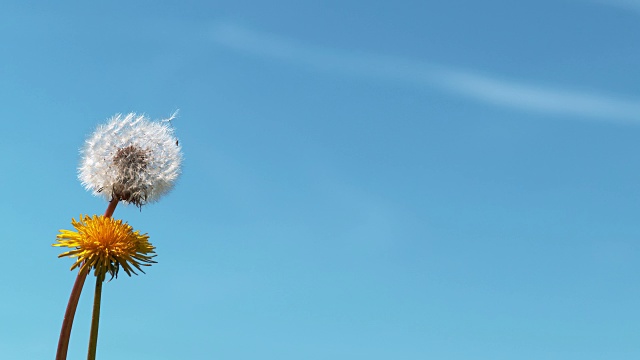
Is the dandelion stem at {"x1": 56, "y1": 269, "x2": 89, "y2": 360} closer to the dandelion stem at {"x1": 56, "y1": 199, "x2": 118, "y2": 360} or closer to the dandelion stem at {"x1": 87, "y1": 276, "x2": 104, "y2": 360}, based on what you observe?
the dandelion stem at {"x1": 56, "y1": 199, "x2": 118, "y2": 360}

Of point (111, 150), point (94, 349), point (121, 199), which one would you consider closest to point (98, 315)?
point (94, 349)

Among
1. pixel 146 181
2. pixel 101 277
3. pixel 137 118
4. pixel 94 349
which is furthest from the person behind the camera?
pixel 137 118

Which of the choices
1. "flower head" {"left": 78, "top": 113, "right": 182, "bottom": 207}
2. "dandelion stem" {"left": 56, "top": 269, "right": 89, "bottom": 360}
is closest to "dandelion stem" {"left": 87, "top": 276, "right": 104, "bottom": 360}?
"dandelion stem" {"left": 56, "top": 269, "right": 89, "bottom": 360}

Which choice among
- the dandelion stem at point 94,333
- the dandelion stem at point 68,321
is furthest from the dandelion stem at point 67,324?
the dandelion stem at point 94,333

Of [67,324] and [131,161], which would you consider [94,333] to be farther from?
[131,161]

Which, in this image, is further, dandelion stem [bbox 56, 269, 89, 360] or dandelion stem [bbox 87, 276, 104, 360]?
dandelion stem [bbox 56, 269, 89, 360]

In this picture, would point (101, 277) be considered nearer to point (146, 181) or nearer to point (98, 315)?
point (98, 315)
